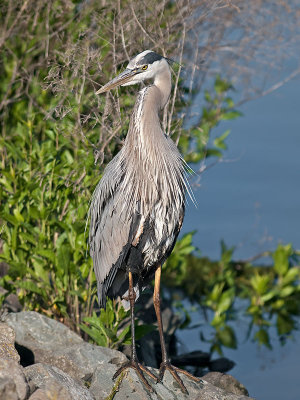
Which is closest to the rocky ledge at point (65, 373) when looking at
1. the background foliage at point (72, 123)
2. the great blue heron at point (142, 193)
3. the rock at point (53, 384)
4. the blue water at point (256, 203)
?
the rock at point (53, 384)

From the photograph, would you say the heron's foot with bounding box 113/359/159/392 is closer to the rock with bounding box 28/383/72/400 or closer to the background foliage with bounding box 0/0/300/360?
the background foliage with bounding box 0/0/300/360

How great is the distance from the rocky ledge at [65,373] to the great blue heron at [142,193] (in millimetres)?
141

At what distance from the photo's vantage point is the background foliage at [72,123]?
5258 millimetres

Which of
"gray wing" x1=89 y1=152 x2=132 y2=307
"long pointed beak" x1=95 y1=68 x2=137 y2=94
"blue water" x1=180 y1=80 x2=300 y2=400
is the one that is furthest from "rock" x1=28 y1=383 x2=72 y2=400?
"blue water" x1=180 y1=80 x2=300 y2=400

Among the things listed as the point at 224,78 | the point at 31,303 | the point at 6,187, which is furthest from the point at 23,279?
the point at 224,78

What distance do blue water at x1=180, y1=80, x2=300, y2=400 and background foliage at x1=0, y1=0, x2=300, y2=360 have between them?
1.44 feet

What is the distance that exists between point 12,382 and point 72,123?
2281mm

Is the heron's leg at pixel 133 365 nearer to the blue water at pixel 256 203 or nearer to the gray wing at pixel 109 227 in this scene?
the gray wing at pixel 109 227

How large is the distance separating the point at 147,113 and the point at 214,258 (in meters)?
3.56

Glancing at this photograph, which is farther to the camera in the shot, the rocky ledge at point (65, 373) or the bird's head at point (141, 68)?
the bird's head at point (141, 68)

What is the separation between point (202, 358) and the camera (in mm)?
6363

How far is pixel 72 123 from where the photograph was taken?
5.47 m

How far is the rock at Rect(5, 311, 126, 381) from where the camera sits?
4680 mm

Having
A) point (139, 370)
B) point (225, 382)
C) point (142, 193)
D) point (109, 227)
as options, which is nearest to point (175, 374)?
point (139, 370)
